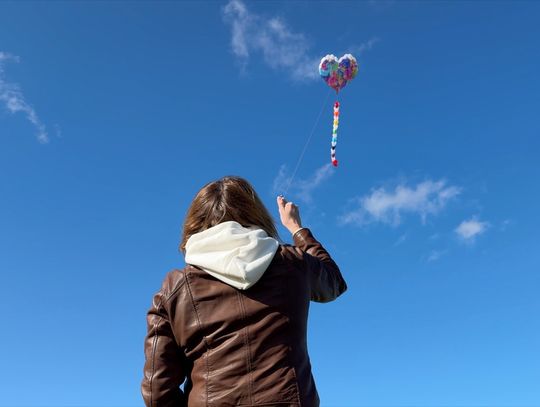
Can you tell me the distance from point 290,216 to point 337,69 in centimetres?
1139

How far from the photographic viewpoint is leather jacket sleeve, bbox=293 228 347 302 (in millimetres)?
2520

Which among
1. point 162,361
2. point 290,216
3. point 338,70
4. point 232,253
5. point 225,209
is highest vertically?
point 338,70

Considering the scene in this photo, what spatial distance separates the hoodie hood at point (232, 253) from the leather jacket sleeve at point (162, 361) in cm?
22

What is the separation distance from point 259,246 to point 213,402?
0.67 metres

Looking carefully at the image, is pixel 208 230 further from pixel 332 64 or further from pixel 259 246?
pixel 332 64

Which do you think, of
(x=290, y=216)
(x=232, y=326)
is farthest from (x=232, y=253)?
(x=290, y=216)

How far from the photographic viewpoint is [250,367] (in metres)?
2.17

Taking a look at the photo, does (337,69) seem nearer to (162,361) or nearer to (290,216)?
(290,216)

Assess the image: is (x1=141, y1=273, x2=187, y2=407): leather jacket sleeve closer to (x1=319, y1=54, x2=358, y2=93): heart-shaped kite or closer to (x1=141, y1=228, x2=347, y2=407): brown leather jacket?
(x1=141, y1=228, x2=347, y2=407): brown leather jacket

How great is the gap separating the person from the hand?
1.87ft

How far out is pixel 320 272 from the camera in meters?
2.56

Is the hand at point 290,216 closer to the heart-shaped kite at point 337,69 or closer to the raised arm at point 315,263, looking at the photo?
the raised arm at point 315,263

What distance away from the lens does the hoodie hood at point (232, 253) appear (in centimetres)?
225

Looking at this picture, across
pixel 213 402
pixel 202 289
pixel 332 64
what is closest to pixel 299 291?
pixel 202 289
